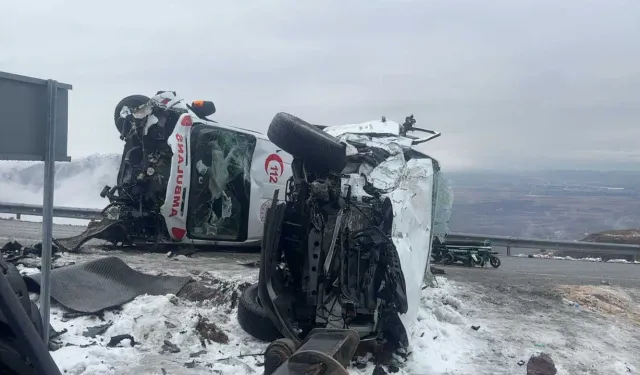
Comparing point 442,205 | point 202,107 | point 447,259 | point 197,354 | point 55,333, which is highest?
point 202,107

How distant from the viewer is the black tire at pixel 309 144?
15.1ft

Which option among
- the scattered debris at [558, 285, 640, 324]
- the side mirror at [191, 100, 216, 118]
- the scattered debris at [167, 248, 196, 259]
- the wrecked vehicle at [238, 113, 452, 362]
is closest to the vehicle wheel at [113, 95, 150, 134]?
the side mirror at [191, 100, 216, 118]

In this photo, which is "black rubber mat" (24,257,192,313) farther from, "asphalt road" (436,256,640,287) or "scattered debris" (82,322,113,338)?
"asphalt road" (436,256,640,287)

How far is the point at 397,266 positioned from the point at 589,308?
3.42m

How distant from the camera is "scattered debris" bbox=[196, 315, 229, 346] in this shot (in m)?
4.64

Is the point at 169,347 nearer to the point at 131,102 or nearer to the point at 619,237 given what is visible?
the point at 131,102

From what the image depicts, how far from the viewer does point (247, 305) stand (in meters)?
4.88

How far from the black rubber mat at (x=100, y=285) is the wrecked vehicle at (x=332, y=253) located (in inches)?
45.3

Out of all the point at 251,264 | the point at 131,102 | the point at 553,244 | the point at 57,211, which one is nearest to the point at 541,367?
the point at 251,264

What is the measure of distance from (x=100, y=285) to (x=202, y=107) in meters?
3.56

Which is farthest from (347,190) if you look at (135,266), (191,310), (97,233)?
(97,233)

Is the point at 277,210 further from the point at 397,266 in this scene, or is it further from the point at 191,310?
the point at 191,310

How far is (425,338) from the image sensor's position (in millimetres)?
5008

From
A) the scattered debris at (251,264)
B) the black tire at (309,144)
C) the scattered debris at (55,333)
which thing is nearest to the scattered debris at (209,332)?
the scattered debris at (55,333)
